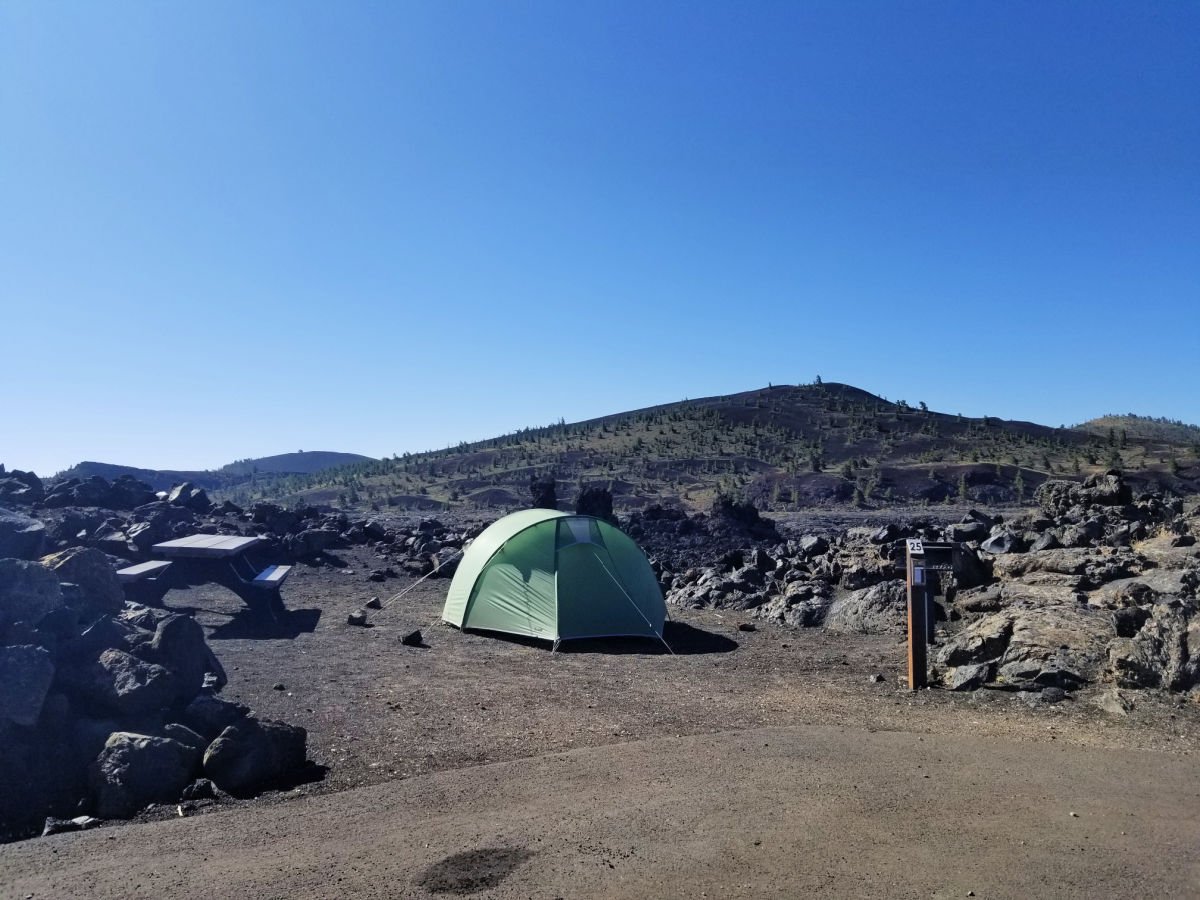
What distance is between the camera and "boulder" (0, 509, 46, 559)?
12.3 m

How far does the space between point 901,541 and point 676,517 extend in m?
10.2

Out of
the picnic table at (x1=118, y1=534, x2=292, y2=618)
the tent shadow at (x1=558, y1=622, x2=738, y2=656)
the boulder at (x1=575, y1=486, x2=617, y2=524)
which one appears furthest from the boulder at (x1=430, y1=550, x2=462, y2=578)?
the tent shadow at (x1=558, y1=622, x2=738, y2=656)

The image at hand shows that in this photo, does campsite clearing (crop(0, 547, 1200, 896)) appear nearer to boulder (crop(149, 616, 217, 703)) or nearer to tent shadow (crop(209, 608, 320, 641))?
tent shadow (crop(209, 608, 320, 641))

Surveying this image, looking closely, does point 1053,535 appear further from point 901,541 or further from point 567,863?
point 567,863

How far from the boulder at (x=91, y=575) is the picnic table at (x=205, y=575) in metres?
4.18

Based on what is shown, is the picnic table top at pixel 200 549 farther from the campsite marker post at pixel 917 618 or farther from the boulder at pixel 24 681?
the campsite marker post at pixel 917 618

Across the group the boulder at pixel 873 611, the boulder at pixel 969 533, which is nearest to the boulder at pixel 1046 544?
the boulder at pixel 969 533

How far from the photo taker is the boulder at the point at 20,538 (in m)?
12.3

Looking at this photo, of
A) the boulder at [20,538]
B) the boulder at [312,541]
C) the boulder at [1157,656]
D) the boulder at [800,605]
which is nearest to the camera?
the boulder at [1157,656]

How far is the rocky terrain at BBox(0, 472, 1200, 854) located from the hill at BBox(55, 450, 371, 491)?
4945 cm

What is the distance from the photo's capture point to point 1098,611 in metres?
10.7

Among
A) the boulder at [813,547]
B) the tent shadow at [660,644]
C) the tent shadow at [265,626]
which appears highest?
the boulder at [813,547]

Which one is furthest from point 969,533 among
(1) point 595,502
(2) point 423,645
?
(2) point 423,645

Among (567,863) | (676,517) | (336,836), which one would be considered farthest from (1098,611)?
(676,517)
